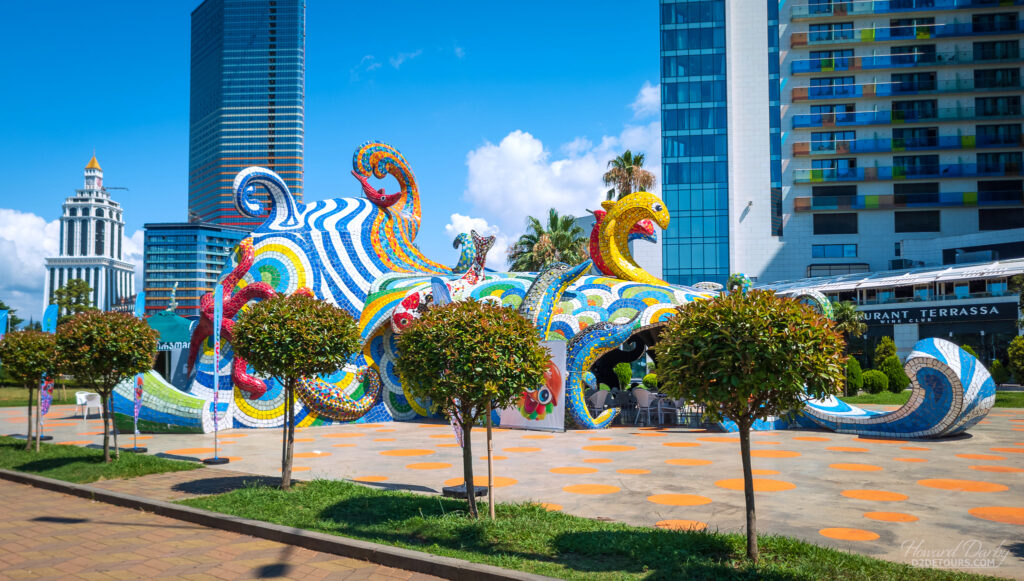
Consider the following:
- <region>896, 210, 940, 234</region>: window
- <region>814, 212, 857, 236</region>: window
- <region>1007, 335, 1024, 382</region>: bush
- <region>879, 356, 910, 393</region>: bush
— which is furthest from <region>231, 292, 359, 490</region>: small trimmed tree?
<region>896, 210, 940, 234</region>: window

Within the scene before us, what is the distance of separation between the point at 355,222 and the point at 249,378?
20.2 feet

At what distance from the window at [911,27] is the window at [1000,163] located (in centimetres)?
1024

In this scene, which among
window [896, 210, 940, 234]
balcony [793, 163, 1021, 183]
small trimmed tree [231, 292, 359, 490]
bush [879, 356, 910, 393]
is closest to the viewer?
small trimmed tree [231, 292, 359, 490]

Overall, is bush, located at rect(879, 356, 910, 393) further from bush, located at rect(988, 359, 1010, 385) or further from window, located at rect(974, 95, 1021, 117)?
window, located at rect(974, 95, 1021, 117)

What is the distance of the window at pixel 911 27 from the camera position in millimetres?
56562

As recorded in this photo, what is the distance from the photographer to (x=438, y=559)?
7344 mm

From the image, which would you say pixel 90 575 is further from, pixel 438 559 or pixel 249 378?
pixel 249 378

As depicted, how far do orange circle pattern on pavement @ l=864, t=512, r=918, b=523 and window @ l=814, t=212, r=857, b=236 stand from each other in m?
52.9

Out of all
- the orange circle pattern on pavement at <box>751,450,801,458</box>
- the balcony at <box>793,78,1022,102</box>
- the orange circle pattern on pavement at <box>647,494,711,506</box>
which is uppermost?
the balcony at <box>793,78,1022,102</box>

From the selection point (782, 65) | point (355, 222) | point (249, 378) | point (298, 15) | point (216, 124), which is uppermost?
point (298, 15)

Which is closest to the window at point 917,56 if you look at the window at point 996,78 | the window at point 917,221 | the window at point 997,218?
the window at point 996,78

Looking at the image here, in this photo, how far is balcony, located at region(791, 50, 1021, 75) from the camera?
184 ft

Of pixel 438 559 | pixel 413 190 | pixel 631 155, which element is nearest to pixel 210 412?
pixel 413 190

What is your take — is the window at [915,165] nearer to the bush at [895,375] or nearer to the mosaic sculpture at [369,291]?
the bush at [895,375]
